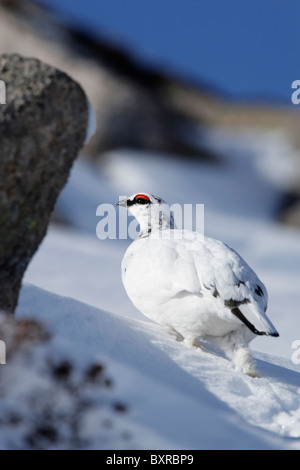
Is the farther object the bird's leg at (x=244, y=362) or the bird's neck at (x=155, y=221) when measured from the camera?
the bird's neck at (x=155, y=221)

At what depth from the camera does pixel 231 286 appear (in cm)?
359

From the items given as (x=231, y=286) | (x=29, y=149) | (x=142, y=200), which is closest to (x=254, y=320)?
(x=231, y=286)

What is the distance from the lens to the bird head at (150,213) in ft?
14.3

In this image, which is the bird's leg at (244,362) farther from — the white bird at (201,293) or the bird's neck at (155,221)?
the bird's neck at (155,221)

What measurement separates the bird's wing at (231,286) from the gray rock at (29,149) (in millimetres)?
913

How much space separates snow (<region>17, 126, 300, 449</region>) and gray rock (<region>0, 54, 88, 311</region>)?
1.20 feet

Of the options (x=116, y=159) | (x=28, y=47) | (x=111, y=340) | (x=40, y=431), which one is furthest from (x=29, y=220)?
(x=28, y=47)

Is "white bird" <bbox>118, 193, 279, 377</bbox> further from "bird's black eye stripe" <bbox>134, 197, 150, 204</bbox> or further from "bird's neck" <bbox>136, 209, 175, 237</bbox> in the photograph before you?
"bird's black eye stripe" <bbox>134, 197, 150, 204</bbox>

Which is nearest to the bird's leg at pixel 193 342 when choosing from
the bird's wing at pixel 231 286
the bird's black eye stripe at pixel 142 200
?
the bird's wing at pixel 231 286

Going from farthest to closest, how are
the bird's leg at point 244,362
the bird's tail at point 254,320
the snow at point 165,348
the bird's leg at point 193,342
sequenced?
the bird's leg at point 193,342
the bird's leg at point 244,362
the bird's tail at point 254,320
the snow at point 165,348

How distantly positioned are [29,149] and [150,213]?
4.88 ft

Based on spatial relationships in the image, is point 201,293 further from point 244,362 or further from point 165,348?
point 244,362

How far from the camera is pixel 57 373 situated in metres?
2.70
